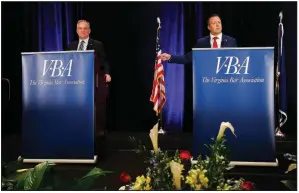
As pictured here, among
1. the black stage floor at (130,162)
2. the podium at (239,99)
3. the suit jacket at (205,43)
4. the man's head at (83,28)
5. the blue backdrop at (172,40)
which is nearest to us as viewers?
the black stage floor at (130,162)

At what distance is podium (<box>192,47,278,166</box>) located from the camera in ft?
9.26

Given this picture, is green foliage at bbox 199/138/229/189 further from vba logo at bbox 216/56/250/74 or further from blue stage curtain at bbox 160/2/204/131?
blue stage curtain at bbox 160/2/204/131

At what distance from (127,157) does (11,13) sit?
1871 mm

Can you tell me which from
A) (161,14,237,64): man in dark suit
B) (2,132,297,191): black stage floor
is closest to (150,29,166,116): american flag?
(2,132,297,191): black stage floor

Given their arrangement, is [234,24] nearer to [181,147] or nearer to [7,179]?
[181,147]

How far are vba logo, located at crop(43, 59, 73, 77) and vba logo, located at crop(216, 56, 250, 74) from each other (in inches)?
47.1

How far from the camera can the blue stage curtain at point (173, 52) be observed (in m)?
4.53

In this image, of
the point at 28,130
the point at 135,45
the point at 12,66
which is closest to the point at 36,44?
the point at 12,66

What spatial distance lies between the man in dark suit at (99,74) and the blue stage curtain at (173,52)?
4.00 ft

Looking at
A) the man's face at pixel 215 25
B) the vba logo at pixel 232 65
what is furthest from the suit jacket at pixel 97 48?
the vba logo at pixel 232 65

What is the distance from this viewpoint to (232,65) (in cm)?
282

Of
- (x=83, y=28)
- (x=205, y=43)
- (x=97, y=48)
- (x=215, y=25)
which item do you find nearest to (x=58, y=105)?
(x=97, y=48)

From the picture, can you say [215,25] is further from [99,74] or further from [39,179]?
[39,179]

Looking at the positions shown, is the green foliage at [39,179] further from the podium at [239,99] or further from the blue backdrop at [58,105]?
the podium at [239,99]
